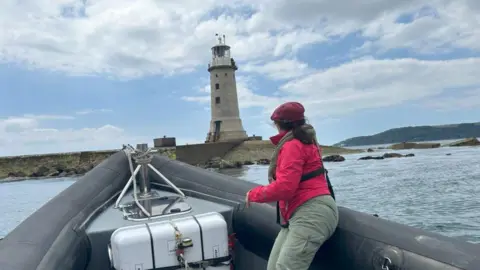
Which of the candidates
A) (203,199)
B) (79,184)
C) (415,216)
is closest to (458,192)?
(415,216)

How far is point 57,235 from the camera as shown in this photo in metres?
3.13

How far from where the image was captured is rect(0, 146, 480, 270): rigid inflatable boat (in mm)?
2564

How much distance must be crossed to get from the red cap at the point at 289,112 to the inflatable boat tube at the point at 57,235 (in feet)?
5.46

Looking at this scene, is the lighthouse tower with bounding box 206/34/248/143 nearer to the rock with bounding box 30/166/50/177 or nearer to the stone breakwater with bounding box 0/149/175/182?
the stone breakwater with bounding box 0/149/175/182

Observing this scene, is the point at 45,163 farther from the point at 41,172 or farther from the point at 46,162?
the point at 41,172

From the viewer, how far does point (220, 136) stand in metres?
41.9

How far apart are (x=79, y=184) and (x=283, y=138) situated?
262 centimetres

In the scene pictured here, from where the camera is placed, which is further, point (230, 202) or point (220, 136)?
point (220, 136)

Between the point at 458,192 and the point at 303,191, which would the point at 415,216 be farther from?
the point at 303,191

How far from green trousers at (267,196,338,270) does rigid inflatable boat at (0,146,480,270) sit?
307 millimetres

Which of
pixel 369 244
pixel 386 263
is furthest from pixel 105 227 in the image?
pixel 386 263

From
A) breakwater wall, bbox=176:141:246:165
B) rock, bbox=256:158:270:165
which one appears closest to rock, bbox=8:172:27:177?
breakwater wall, bbox=176:141:246:165

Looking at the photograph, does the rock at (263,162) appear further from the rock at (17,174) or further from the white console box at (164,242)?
the white console box at (164,242)

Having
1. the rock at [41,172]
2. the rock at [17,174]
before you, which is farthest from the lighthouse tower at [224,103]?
the rock at [17,174]
